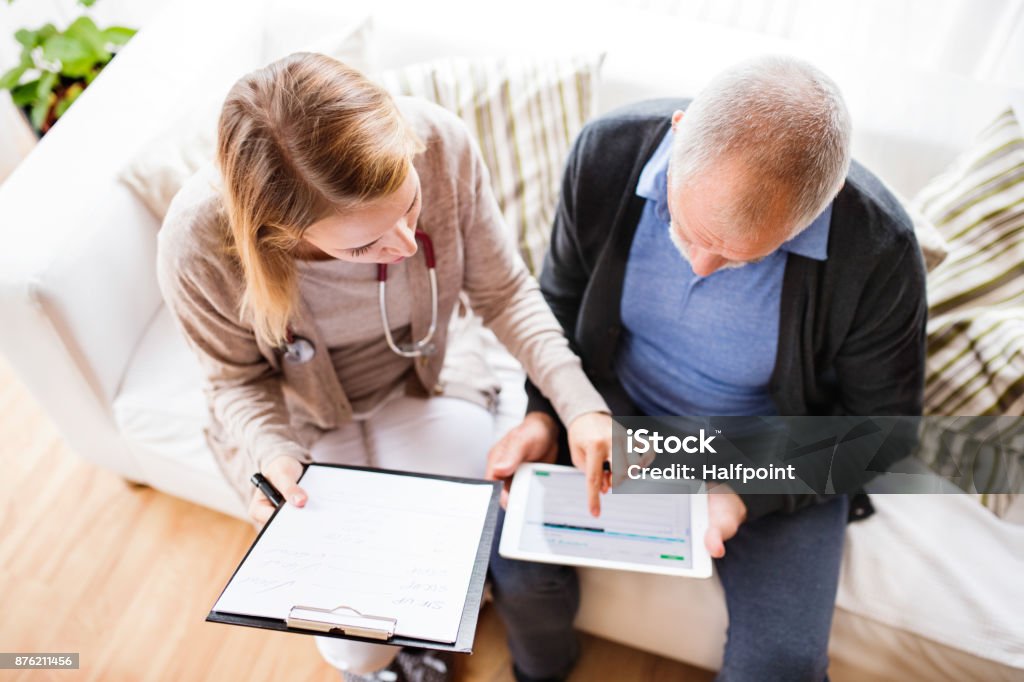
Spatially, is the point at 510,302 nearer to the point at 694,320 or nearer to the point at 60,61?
the point at 694,320

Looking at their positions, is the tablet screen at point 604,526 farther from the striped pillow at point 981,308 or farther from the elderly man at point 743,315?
the striped pillow at point 981,308

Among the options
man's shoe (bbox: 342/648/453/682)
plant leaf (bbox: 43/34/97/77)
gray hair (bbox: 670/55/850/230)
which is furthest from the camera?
plant leaf (bbox: 43/34/97/77)

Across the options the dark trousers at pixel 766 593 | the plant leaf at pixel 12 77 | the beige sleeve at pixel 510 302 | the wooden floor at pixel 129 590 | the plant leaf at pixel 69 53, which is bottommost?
the wooden floor at pixel 129 590

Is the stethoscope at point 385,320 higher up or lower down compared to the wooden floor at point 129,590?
higher up

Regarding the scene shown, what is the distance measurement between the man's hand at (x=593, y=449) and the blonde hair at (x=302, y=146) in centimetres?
45

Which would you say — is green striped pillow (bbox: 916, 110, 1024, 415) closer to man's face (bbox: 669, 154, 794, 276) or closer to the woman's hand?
man's face (bbox: 669, 154, 794, 276)

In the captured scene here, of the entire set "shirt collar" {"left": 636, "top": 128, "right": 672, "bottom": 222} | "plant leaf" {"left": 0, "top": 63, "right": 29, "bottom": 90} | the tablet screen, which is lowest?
the tablet screen

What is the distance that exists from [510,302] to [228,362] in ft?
1.46

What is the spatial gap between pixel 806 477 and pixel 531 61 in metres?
0.87

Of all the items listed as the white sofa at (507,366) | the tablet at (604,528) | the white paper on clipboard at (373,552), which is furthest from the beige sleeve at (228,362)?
the tablet at (604,528)

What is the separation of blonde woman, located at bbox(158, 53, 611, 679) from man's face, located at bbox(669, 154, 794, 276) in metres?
0.31

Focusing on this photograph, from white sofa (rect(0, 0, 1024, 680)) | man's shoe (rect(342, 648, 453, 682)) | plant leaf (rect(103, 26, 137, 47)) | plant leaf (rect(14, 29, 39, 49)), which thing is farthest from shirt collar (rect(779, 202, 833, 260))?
plant leaf (rect(14, 29, 39, 49))

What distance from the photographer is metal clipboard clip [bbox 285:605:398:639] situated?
0.79 metres

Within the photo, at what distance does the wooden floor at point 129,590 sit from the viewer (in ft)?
4.30
